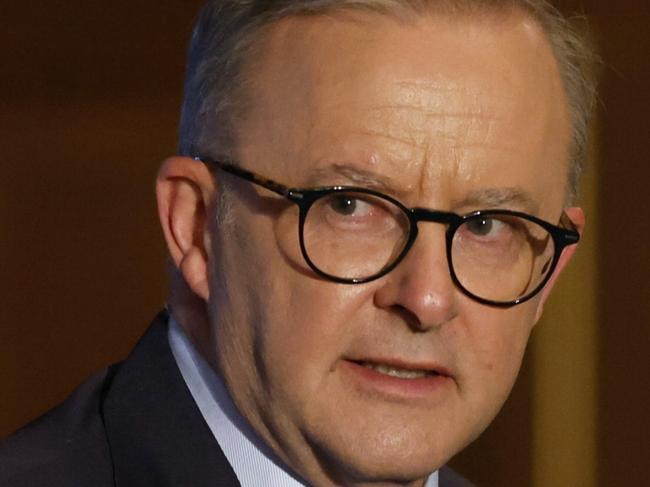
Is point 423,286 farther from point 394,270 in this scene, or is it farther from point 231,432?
point 231,432

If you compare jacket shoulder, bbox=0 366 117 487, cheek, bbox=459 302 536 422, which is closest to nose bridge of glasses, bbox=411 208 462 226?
cheek, bbox=459 302 536 422

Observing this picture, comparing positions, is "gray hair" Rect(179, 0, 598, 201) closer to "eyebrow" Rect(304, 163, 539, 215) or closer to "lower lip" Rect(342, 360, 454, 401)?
"eyebrow" Rect(304, 163, 539, 215)

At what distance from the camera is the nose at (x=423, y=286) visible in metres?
1.52

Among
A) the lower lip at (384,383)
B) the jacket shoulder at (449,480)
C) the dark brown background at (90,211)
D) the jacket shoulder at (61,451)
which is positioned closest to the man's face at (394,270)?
the lower lip at (384,383)

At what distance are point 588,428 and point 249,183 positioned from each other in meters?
1.59

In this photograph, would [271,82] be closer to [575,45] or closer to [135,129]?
[575,45]

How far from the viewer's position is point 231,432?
1680 millimetres

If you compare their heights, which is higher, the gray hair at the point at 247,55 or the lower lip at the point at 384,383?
the gray hair at the point at 247,55

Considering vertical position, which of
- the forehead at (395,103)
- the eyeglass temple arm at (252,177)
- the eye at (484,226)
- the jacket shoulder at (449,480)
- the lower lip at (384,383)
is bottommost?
the jacket shoulder at (449,480)

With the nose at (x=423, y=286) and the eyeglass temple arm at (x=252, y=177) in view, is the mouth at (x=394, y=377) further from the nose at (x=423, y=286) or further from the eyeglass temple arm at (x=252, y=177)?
the eyeglass temple arm at (x=252, y=177)

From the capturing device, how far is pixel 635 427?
3.00m

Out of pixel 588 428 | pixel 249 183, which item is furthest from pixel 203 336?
pixel 588 428

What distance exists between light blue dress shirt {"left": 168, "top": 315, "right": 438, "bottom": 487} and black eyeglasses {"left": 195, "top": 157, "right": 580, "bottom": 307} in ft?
0.74

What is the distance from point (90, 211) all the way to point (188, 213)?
1.47 m
